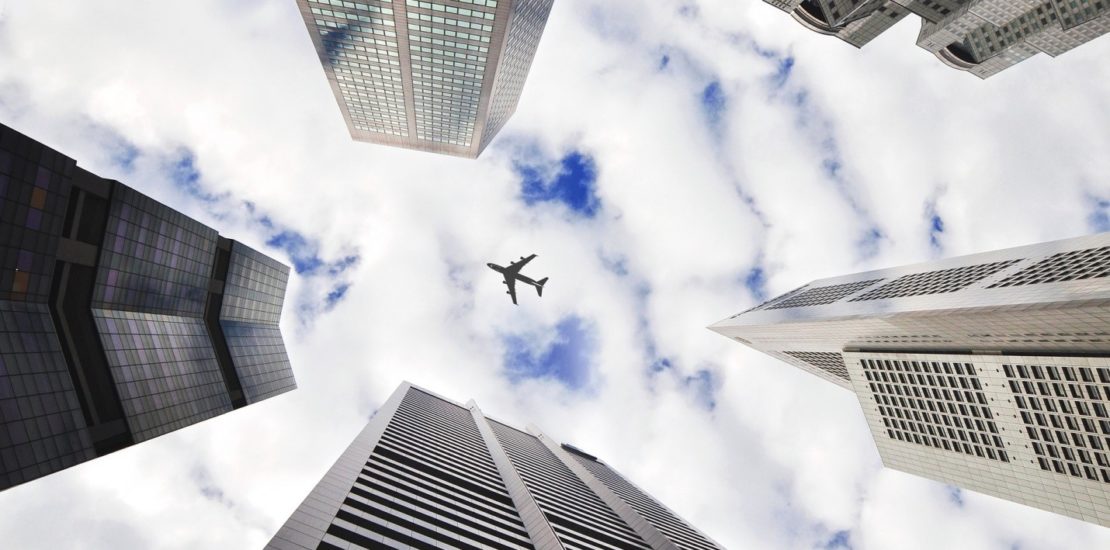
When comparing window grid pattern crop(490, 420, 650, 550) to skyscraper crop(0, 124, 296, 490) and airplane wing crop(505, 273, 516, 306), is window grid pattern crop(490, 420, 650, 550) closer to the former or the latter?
airplane wing crop(505, 273, 516, 306)

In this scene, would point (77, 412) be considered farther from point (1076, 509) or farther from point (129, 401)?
point (1076, 509)

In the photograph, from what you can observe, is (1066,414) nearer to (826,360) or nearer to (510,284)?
(826,360)


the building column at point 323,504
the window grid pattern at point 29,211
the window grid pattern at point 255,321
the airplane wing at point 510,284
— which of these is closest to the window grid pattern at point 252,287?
the window grid pattern at point 255,321

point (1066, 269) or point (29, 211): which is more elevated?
point (29, 211)

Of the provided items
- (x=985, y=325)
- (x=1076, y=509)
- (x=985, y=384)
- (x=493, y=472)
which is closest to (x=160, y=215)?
(x=493, y=472)

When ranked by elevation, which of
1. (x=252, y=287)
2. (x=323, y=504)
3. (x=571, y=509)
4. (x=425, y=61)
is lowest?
(x=571, y=509)

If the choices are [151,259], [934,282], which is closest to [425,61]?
[151,259]

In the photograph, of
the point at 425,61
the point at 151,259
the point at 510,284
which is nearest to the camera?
the point at 151,259
